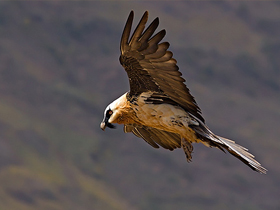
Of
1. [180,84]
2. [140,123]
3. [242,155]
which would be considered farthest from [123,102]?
[242,155]

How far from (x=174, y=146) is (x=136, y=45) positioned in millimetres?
1692

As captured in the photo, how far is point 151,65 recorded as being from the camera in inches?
209

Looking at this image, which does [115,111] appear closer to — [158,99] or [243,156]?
[158,99]

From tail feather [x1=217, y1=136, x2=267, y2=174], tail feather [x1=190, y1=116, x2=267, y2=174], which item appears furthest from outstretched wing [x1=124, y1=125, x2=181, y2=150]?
tail feather [x1=217, y1=136, x2=267, y2=174]

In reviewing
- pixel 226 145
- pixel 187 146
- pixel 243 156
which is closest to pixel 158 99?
pixel 187 146

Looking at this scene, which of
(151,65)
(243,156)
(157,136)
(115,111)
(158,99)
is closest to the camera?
(151,65)

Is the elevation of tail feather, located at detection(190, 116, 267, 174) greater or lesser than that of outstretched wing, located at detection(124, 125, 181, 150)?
lesser

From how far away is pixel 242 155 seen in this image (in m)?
5.44

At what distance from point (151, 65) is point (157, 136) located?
1.40m

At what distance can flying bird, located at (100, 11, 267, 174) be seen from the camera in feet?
16.9

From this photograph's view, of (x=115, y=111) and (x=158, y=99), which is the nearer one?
(x=158, y=99)

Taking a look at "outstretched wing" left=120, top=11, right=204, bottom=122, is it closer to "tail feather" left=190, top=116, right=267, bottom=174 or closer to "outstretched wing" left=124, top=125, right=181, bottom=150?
"tail feather" left=190, top=116, right=267, bottom=174

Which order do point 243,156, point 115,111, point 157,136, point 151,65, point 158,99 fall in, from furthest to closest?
point 157,136 < point 115,111 < point 158,99 < point 243,156 < point 151,65

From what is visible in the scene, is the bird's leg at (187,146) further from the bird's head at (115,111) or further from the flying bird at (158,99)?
the bird's head at (115,111)
